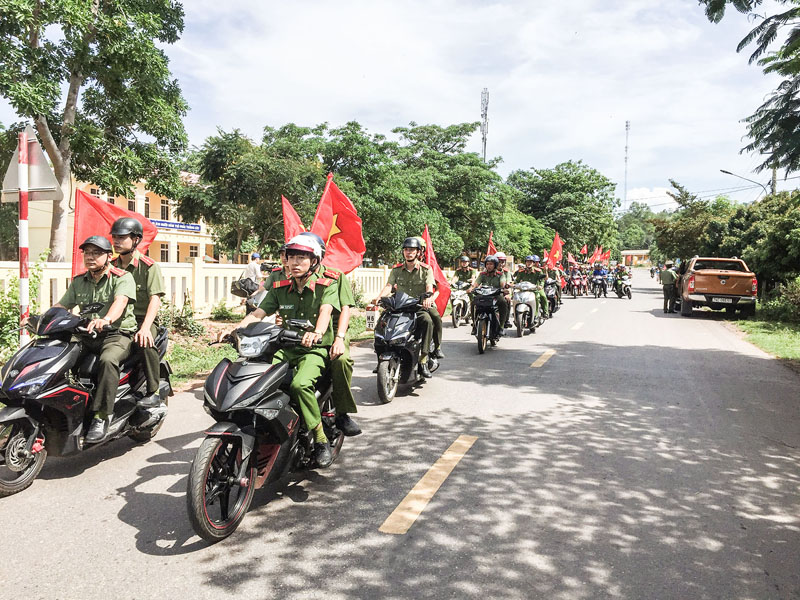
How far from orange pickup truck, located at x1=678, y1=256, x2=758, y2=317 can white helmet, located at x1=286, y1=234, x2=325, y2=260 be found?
16277mm

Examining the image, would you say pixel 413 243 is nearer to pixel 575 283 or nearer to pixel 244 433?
pixel 244 433

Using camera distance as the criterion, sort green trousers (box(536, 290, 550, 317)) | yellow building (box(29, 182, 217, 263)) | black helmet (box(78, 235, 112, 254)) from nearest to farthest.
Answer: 1. black helmet (box(78, 235, 112, 254))
2. green trousers (box(536, 290, 550, 317))
3. yellow building (box(29, 182, 217, 263))

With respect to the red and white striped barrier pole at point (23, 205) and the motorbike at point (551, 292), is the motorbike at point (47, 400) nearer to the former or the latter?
the red and white striped barrier pole at point (23, 205)

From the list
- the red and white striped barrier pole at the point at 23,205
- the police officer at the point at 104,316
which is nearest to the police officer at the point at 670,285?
the red and white striped barrier pole at the point at 23,205

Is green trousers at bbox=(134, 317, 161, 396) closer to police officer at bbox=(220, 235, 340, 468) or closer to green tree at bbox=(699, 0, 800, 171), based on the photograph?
police officer at bbox=(220, 235, 340, 468)

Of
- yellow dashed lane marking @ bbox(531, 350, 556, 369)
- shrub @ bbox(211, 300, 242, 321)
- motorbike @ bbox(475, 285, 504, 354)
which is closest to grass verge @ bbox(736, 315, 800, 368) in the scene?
yellow dashed lane marking @ bbox(531, 350, 556, 369)

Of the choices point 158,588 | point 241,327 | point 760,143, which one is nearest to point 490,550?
point 158,588

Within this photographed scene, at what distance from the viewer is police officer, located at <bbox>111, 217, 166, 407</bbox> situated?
4777mm

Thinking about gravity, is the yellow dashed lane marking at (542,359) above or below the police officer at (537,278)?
below

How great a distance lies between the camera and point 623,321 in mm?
16094

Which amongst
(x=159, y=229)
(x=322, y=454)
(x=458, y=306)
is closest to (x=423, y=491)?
(x=322, y=454)

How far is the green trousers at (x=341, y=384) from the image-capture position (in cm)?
427

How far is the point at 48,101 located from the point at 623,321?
15.3 m

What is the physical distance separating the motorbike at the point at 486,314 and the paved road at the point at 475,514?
3529 mm
